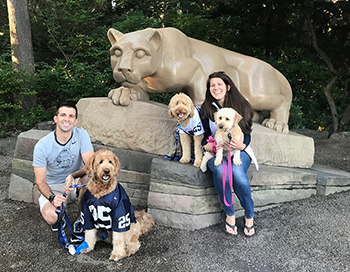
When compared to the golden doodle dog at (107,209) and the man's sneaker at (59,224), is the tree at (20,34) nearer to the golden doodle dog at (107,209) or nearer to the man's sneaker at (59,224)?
the man's sneaker at (59,224)

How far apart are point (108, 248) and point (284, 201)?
88.1 inches

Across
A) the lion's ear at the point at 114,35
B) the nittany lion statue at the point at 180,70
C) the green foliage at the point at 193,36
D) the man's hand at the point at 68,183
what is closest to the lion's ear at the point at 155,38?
the nittany lion statue at the point at 180,70

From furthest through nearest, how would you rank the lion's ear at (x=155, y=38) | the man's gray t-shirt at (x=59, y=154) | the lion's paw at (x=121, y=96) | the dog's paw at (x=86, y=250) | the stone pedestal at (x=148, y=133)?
1. the lion's paw at (x=121, y=96)
2. the stone pedestal at (x=148, y=133)
3. the lion's ear at (x=155, y=38)
4. the man's gray t-shirt at (x=59, y=154)
5. the dog's paw at (x=86, y=250)

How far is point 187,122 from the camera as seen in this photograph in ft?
9.94

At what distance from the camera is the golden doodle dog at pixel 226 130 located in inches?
105

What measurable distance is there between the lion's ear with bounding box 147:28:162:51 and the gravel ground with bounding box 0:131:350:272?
6.99 feet

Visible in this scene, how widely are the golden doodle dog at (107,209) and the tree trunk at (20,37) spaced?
246 inches

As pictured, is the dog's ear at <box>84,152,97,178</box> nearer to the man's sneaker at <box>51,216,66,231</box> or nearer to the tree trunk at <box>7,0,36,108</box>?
the man's sneaker at <box>51,216,66,231</box>

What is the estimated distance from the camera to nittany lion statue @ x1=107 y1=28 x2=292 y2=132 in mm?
3463

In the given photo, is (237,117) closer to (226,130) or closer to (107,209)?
(226,130)

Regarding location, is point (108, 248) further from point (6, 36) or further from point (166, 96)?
point (6, 36)

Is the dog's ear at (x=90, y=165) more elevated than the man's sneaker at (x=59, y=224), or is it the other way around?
the dog's ear at (x=90, y=165)

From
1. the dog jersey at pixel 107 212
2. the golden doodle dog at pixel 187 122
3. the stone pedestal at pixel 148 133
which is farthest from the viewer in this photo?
the stone pedestal at pixel 148 133

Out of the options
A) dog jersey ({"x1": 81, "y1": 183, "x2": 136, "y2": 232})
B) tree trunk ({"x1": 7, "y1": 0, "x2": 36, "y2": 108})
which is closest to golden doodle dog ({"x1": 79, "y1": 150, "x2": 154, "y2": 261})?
dog jersey ({"x1": 81, "y1": 183, "x2": 136, "y2": 232})
